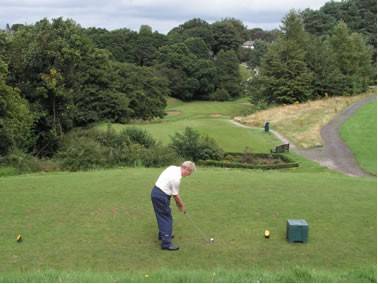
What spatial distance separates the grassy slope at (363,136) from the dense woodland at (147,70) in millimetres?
13414

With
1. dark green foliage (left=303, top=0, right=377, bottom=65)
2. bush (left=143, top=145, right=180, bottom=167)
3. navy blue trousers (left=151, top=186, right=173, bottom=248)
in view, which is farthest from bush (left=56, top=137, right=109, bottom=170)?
dark green foliage (left=303, top=0, right=377, bottom=65)

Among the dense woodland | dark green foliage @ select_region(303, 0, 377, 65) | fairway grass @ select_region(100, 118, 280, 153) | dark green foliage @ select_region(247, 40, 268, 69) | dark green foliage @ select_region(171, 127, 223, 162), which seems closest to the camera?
dark green foliage @ select_region(171, 127, 223, 162)

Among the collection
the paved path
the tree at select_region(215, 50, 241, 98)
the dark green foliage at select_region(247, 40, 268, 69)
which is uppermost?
the dark green foliage at select_region(247, 40, 268, 69)

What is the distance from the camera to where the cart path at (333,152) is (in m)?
32.4

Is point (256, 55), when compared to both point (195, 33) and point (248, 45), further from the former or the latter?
point (248, 45)

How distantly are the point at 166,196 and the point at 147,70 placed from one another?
67274mm

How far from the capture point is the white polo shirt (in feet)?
37.6

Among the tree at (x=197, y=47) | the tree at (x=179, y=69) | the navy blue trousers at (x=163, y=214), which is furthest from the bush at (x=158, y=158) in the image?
the tree at (x=197, y=47)

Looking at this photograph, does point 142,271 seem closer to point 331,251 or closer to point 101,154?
point 331,251

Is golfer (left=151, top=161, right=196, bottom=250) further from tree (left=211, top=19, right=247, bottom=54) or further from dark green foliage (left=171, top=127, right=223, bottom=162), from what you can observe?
tree (left=211, top=19, right=247, bottom=54)

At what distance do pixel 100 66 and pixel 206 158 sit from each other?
2972 cm

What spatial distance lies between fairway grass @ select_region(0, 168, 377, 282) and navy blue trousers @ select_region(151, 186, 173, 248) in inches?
13.5

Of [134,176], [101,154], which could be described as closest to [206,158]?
[101,154]

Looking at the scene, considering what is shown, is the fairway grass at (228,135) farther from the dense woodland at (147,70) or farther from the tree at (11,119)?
the tree at (11,119)
